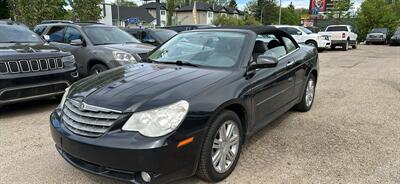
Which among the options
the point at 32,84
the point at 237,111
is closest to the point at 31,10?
the point at 32,84

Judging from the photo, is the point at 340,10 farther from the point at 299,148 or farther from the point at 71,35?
the point at 299,148

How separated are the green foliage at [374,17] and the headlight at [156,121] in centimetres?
4060

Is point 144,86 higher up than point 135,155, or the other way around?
point 144,86

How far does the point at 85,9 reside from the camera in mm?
29531

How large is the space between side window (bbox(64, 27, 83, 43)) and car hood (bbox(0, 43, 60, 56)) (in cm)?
147

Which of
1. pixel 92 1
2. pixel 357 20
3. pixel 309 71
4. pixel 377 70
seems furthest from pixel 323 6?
pixel 309 71

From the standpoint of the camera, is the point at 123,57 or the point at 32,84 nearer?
the point at 32,84

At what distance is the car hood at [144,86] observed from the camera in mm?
2939

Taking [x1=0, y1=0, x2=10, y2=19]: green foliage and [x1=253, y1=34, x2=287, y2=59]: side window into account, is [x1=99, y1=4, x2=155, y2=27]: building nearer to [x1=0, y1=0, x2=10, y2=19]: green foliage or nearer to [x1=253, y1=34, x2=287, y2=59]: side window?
[x1=0, y1=0, x2=10, y2=19]: green foliage

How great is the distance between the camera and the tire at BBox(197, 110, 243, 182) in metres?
3.09

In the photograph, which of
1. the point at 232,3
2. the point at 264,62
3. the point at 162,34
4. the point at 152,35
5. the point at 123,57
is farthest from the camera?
the point at 232,3

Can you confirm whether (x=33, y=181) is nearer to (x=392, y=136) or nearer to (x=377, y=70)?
(x=392, y=136)

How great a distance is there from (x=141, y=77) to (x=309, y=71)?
3276 millimetres

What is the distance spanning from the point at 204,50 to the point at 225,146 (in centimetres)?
136
